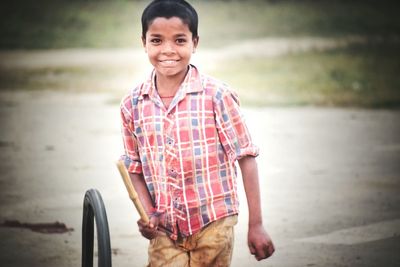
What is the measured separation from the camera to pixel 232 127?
3.02 m

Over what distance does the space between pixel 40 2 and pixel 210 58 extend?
11133mm

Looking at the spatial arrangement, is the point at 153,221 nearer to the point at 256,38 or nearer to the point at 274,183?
the point at 274,183

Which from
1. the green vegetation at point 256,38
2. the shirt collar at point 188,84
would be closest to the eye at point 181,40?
the shirt collar at point 188,84

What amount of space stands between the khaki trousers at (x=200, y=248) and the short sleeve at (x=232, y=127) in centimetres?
26

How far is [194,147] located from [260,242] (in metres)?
0.41

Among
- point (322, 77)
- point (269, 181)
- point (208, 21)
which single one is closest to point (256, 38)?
point (208, 21)

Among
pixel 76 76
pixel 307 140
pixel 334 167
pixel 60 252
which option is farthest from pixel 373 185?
pixel 76 76

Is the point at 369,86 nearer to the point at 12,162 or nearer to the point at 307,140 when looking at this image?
the point at 307,140

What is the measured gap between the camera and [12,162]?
8070 millimetres

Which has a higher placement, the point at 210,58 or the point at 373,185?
the point at 210,58

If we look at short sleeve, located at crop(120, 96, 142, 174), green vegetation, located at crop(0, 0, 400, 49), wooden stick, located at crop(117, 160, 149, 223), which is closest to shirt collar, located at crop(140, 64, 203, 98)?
short sleeve, located at crop(120, 96, 142, 174)

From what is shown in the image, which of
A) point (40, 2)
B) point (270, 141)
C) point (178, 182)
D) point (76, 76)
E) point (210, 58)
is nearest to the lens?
point (178, 182)

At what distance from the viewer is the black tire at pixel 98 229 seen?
3086 millimetres

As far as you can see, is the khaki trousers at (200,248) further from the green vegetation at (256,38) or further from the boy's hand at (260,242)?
the green vegetation at (256,38)
